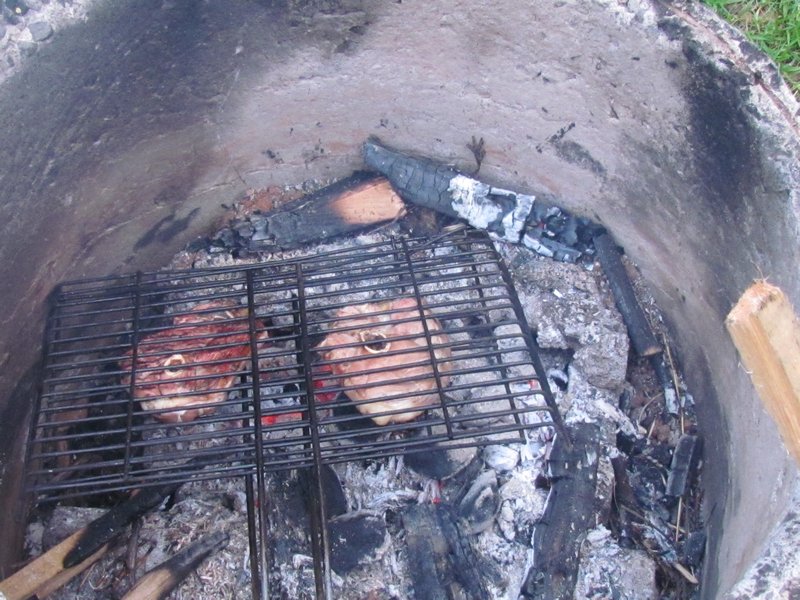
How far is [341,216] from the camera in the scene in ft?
9.89

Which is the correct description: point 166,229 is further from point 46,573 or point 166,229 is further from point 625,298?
point 625,298

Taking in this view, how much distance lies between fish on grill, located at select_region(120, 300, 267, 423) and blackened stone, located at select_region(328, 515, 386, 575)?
24.2 inches

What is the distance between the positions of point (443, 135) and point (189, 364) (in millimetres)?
1459

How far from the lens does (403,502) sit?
239 centimetres

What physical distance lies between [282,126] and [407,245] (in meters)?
0.77

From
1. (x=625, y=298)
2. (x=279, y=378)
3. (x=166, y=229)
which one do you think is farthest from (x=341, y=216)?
(x=625, y=298)

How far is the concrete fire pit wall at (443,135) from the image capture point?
201 cm

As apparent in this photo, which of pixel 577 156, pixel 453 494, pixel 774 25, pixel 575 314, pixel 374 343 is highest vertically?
pixel 774 25

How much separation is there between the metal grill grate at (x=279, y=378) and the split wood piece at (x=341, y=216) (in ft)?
0.93

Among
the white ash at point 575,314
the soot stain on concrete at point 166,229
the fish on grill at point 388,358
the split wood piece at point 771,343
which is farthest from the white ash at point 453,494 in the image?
the split wood piece at point 771,343

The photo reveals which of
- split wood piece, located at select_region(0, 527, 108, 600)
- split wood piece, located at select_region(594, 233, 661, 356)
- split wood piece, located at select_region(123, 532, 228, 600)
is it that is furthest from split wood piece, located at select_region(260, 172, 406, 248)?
split wood piece, located at select_region(0, 527, 108, 600)

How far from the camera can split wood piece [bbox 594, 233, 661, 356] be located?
2.68 meters

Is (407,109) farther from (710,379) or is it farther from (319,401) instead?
(710,379)

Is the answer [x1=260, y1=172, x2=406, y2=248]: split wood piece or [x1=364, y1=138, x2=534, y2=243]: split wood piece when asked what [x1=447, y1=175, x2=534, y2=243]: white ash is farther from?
[x1=260, y1=172, x2=406, y2=248]: split wood piece
